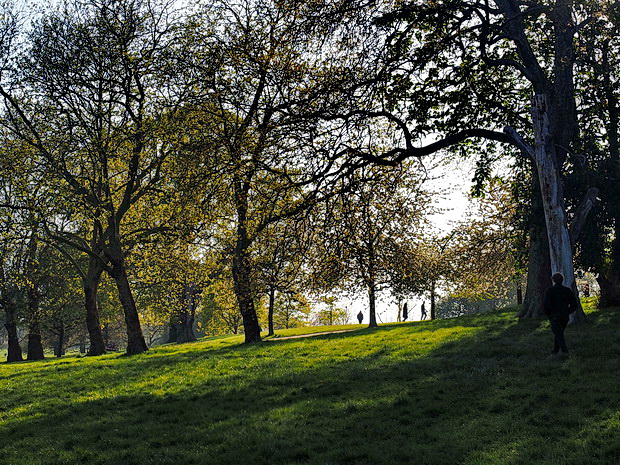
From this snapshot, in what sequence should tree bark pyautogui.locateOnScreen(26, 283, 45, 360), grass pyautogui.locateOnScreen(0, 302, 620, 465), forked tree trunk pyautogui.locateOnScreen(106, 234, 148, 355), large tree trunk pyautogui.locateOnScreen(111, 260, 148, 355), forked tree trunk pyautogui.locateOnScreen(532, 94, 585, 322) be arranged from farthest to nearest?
tree bark pyautogui.locateOnScreen(26, 283, 45, 360) → large tree trunk pyautogui.locateOnScreen(111, 260, 148, 355) → forked tree trunk pyautogui.locateOnScreen(106, 234, 148, 355) → forked tree trunk pyautogui.locateOnScreen(532, 94, 585, 322) → grass pyautogui.locateOnScreen(0, 302, 620, 465)

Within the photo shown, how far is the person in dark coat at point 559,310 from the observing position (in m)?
14.7

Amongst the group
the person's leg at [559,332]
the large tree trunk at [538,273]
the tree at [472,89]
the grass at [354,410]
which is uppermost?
the tree at [472,89]

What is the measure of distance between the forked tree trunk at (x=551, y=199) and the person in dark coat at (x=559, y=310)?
2837mm

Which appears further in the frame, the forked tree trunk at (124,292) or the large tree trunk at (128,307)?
the large tree trunk at (128,307)

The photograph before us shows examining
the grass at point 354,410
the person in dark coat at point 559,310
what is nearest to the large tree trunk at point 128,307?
the grass at point 354,410

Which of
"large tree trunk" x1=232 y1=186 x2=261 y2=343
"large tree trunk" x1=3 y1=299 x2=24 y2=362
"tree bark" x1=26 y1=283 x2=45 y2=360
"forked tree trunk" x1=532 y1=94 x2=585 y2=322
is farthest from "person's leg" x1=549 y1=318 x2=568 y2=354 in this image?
"large tree trunk" x1=3 y1=299 x2=24 y2=362

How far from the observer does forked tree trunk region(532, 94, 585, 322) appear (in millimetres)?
18094

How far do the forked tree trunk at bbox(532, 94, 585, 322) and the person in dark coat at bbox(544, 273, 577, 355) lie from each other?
9.31ft

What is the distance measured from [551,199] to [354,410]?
35.6 feet

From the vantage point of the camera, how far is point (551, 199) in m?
18.4

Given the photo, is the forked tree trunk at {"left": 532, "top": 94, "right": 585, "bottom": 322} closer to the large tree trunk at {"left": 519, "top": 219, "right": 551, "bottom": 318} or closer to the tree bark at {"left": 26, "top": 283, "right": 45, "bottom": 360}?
the large tree trunk at {"left": 519, "top": 219, "right": 551, "bottom": 318}

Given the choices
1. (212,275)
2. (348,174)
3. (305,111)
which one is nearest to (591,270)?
(348,174)

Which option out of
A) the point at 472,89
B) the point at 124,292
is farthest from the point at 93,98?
the point at 472,89

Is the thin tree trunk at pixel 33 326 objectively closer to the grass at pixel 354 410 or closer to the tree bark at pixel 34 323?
the tree bark at pixel 34 323
